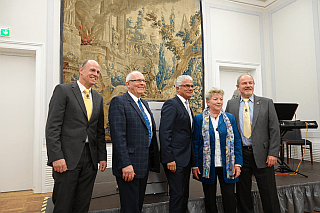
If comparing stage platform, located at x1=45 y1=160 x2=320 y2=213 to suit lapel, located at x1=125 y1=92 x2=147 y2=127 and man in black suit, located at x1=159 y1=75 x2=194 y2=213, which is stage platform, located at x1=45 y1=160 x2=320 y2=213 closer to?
man in black suit, located at x1=159 y1=75 x2=194 y2=213

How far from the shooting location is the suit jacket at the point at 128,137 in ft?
6.68

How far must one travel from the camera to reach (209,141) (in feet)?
7.66

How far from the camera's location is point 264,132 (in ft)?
8.18

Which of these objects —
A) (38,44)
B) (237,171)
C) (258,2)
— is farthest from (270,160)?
(258,2)

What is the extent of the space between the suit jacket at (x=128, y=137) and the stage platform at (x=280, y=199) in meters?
0.72

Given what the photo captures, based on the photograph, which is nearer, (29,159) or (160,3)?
(29,159)

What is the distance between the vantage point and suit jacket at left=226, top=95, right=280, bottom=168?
2436 millimetres

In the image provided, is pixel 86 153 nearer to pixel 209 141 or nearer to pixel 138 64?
pixel 209 141

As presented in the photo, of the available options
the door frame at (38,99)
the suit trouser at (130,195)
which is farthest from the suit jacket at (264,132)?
the door frame at (38,99)

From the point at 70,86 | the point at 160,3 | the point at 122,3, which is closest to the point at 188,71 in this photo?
the point at 160,3

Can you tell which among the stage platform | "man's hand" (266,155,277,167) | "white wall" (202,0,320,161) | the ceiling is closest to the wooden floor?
the stage platform

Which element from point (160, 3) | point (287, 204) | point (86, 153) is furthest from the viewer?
point (160, 3)

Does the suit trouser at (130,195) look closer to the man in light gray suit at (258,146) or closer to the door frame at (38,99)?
the man in light gray suit at (258,146)

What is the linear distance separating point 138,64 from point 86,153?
341 centimetres
